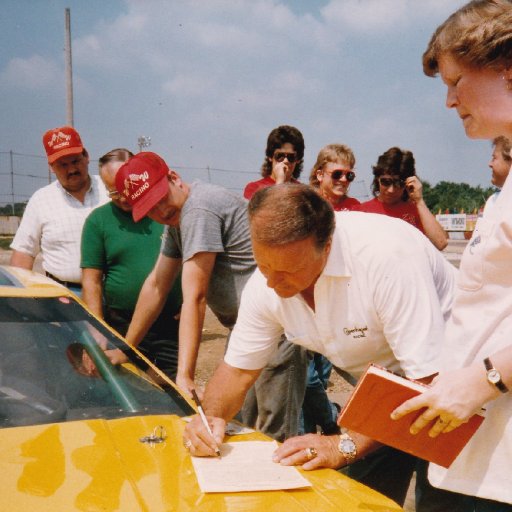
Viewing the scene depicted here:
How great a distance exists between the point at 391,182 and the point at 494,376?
272 cm

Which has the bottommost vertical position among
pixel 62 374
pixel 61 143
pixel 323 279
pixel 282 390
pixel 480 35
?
pixel 282 390

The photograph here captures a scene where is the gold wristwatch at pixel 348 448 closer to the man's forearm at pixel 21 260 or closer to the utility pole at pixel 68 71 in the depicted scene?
the man's forearm at pixel 21 260

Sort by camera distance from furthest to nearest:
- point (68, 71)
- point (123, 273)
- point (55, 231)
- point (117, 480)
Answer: point (68, 71) → point (55, 231) → point (123, 273) → point (117, 480)

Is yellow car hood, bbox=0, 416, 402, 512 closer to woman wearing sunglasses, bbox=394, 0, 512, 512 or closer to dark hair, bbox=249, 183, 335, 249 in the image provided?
woman wearing sunglasses, bbox=394, 0, 512, 512

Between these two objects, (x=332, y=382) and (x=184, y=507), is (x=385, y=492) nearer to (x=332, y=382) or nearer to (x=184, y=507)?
(x=184, y=507)

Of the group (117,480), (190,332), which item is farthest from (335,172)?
(117,480)

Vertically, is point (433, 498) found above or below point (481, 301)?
below

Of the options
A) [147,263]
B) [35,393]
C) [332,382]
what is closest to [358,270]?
[35,393]

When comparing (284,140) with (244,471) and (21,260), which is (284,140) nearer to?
(21,260)

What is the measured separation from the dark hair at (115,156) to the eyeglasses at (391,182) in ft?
5.13

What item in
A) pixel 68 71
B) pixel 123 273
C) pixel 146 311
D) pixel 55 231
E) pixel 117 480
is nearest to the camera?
pixel 117 480

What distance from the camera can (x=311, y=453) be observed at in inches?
69.5

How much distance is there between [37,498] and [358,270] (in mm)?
1053

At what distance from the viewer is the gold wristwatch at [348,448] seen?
1811mm
